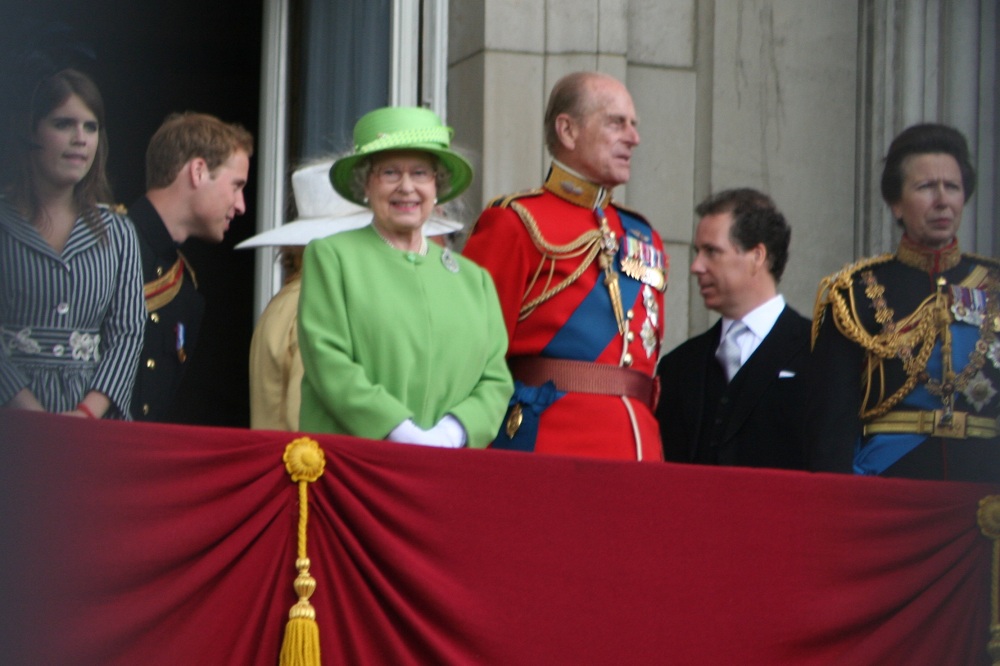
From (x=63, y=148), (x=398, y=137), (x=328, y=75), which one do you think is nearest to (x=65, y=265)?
(x=63, y=148)

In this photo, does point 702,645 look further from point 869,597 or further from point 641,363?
point 641,363

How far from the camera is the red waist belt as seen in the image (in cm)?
529

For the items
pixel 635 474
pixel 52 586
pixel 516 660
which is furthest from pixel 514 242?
pixel 52 586

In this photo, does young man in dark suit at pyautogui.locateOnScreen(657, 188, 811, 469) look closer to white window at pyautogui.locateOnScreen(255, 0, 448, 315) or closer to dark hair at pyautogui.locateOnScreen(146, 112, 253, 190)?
white window at pyautogui.locateOnScreen(255, 0, 448, 315)

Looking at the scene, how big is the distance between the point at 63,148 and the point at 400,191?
2.77 feet

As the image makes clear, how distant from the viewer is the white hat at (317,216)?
5.81 meters

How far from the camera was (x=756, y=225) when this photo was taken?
605cm

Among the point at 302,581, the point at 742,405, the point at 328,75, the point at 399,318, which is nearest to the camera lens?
the point at 302,581

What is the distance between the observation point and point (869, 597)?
4.53m

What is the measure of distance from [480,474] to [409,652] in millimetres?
423

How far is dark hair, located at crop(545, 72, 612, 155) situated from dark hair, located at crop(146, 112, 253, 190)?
0.98 metres

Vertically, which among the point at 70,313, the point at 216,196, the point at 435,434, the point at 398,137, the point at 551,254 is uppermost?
the point at 398,137

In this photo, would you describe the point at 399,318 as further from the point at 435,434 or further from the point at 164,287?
the point at 164,287

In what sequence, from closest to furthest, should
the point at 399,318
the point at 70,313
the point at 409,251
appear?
the point at 70,313
the point at 399,318
the point at 409,251
